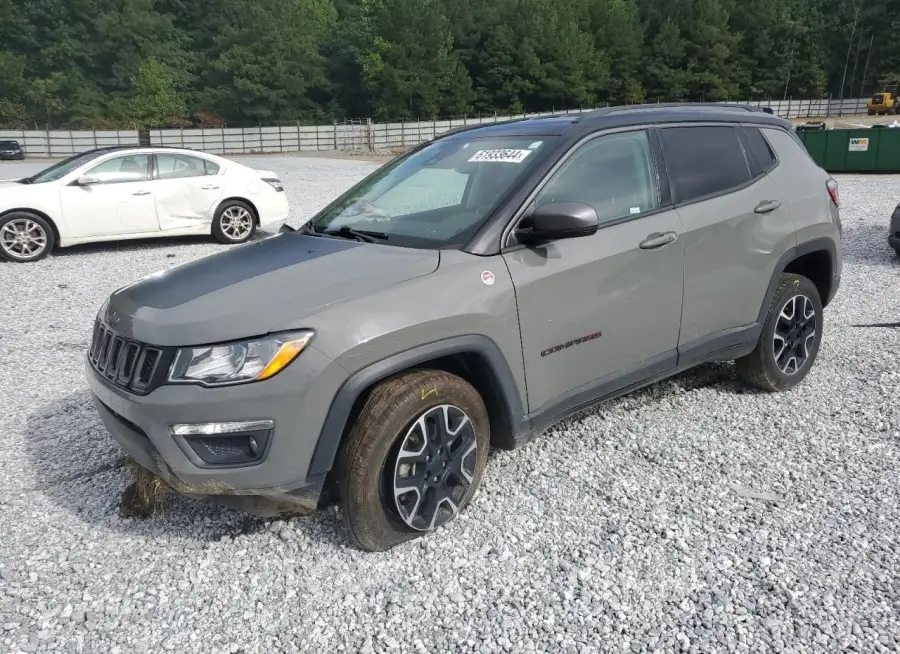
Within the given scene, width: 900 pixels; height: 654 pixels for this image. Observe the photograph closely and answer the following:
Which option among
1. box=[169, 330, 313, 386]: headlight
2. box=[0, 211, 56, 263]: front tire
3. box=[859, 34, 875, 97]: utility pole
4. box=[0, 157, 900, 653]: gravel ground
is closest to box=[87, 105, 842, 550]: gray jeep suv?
box=[169, 330, 313, 386]: headlight

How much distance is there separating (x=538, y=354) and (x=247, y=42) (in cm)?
7257

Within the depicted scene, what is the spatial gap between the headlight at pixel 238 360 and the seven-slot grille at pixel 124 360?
0.46 feet

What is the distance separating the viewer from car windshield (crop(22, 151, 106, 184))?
31.6 feet

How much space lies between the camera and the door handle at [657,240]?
140 inches

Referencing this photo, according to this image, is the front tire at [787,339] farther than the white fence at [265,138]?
No

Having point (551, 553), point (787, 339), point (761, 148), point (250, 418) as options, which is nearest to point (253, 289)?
point (250, 418)

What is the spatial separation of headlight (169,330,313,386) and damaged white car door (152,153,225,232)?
8.30 metres

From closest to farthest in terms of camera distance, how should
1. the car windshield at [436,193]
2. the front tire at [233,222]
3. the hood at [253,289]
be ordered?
the hood at [253,289] → the car windshield at [436,193] → the front tire at [233,222]

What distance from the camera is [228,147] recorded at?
4753 cm

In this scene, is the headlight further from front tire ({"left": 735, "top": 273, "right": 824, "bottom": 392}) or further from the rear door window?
front tire ({"left": 735, "top": 273, "right": 824, "bottom": 392})

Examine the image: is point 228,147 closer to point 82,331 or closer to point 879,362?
point 82,331

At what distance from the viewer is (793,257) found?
14.3 ft

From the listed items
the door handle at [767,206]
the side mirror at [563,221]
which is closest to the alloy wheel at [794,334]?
the door handle at [767,206]

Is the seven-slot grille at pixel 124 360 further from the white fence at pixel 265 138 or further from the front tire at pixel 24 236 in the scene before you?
the white fence at pixel 265 138
